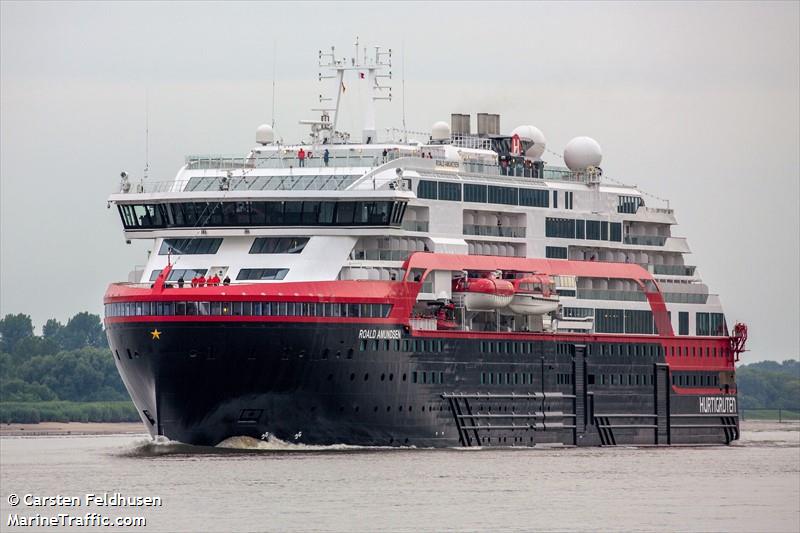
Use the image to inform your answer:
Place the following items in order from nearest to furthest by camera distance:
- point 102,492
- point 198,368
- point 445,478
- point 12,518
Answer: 1. point 12,518
2. point 102,492
3. point 445,478
4. point 198,368

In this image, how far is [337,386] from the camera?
93.9 metres

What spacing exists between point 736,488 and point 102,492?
22.7 meters

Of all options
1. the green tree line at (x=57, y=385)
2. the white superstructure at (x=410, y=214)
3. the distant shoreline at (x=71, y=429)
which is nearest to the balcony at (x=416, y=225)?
the white superstructure at (x=410, y=214)

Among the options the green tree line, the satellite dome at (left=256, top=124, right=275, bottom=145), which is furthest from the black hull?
the green tree line

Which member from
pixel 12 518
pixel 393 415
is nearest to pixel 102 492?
pixel 12 518

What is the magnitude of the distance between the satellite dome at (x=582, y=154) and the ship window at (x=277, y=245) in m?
19.7

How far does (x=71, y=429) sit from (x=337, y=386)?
2115 inches

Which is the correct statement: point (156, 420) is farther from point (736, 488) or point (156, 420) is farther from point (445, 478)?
point (736, 488)

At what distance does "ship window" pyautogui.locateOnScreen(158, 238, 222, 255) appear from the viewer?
319 ft

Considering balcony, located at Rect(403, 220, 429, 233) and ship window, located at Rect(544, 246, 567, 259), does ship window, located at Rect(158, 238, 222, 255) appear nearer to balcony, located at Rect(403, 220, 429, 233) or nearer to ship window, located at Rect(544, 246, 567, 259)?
balcony, located at Rect(403, 220, 429, 233)

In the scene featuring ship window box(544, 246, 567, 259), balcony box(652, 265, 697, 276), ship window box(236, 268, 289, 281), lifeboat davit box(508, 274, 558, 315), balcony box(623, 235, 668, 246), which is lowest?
lifeboat davit box(508, 274, 558, 315)

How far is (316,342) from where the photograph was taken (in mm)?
93250

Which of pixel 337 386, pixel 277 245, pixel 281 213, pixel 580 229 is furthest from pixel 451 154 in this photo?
pixel 337 386

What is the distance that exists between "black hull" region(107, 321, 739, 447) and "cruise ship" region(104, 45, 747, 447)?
0.27ft
